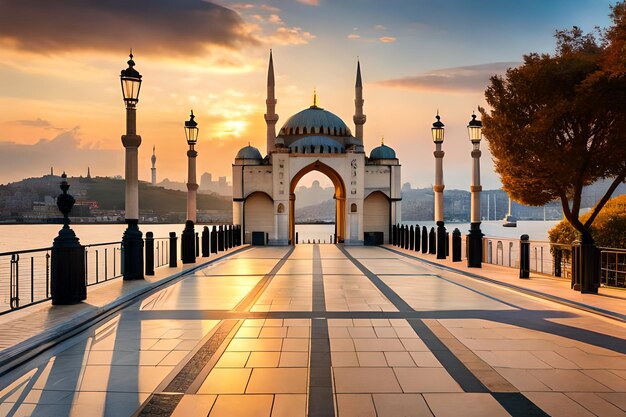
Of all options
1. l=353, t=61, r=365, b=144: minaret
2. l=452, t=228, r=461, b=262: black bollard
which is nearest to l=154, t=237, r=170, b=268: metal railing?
l=452, t=228, r=461, b=262: black bollard

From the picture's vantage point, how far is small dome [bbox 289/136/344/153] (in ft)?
A: 115

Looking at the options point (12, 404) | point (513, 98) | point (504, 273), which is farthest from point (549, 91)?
point (12, 404)

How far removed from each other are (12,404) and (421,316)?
6284 mm

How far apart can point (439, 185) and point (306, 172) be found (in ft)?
40.8

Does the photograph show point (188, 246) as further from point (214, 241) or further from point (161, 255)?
point (161, 255)

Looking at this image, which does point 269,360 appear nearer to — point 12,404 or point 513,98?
point 12,404

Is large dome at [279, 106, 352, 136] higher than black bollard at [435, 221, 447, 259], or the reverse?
large dome at [279, 106, 352, 136]

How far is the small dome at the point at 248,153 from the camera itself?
1378 inches

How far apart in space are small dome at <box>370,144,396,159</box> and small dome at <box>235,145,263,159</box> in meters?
8.25

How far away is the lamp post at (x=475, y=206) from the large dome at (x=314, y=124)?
20215 millimetres

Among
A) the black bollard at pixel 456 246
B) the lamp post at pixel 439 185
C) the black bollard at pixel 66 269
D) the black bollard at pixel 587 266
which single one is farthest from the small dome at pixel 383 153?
the black bollard at pixel 66 269

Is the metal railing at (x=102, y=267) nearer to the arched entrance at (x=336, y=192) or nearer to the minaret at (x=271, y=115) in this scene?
the arched entrance at (x=336, y=192)

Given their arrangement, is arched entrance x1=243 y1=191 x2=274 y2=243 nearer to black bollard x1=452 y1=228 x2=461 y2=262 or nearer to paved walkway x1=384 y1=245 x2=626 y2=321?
black bollard x1=452 y1=228 x2=461 y2=262

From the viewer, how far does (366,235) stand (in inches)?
1323
